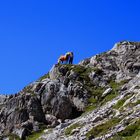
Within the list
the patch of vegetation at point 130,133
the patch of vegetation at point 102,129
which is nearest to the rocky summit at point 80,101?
the patch of vegetation at point 102,129

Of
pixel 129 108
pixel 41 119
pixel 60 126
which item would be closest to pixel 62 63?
pixel 41 119

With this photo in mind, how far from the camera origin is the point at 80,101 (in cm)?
6794

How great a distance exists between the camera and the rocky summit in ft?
176

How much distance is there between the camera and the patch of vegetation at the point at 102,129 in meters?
48.8

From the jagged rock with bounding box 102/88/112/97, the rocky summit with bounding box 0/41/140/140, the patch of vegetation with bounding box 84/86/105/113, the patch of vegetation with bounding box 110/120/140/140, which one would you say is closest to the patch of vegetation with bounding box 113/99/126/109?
the rocky summit with bounding box 0/41/140/140

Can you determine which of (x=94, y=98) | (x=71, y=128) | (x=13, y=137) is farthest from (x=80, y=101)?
(x=71, y=128)

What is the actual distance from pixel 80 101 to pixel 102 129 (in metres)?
18.8

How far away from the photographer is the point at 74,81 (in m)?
72.1

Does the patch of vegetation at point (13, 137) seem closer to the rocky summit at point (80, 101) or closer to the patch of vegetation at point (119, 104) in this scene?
the rocky summit at point (80, 101)

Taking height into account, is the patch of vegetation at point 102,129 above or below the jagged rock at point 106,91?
below

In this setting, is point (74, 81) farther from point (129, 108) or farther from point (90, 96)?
point (129, 108)

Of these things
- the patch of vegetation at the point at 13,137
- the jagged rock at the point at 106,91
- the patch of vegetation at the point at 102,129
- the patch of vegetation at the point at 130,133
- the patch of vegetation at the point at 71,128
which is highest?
the jagged rock at the point at 106,91

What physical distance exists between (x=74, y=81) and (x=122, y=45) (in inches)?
577

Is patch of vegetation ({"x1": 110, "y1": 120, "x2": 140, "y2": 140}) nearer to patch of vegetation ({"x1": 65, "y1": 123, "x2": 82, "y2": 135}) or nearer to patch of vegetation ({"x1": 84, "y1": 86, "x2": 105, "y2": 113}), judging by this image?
patch of vegetation ({"x1": 65, "y1": 123, "x2": 82, "y2": 135})
